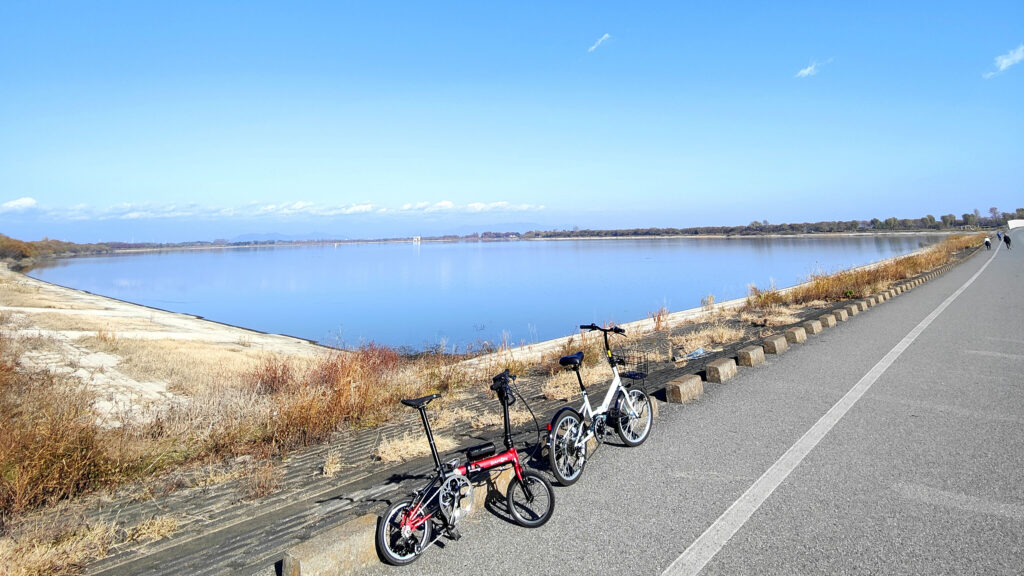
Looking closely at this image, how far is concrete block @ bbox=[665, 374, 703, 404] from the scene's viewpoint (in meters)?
7.02

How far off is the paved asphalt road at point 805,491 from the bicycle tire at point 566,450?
13 centimetres

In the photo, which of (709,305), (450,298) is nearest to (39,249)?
(450,298)

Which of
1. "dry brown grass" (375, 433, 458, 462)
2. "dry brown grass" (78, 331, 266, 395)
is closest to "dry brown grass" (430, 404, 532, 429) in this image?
"dry brown grass" (375, 433, 458, 462)

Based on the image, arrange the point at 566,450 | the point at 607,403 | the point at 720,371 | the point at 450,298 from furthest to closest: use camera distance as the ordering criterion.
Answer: the point at 450,298 < the point at 720,371 < the point at 607,403 < the point at 566,450

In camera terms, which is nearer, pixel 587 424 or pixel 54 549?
pixel 54 549

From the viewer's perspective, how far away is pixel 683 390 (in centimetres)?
703

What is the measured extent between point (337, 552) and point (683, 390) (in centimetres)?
472

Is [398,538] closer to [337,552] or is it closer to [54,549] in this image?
[337,552]

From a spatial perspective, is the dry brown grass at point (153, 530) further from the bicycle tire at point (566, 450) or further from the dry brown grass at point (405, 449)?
the bicycle tire at point (566, 450)

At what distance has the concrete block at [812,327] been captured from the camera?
1162 cm

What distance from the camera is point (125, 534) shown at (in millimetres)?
4305

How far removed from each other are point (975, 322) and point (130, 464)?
49.7ft

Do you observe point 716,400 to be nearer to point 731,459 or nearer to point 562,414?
point 731,459

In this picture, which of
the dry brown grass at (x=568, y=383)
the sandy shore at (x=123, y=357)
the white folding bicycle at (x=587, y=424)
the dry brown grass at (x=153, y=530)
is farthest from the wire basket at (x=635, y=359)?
the sandy shore at (x=123, y=357)
